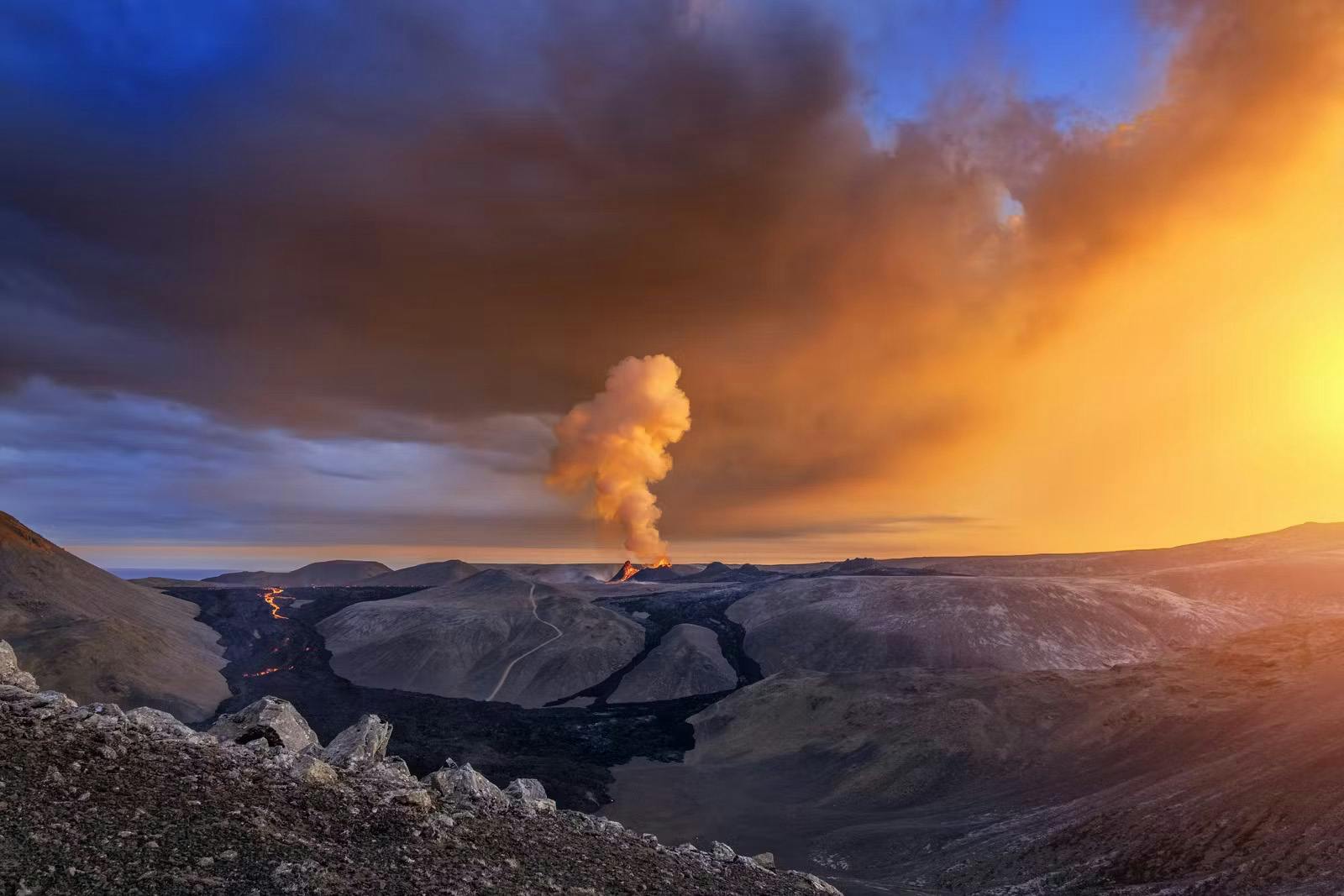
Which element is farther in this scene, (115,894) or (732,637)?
(732,637)

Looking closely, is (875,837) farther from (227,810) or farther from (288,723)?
(227,810)

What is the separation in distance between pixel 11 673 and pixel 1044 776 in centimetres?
6081

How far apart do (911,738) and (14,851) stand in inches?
2594

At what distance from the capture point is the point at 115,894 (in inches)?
441

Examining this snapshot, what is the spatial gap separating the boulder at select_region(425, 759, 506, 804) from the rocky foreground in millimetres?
68

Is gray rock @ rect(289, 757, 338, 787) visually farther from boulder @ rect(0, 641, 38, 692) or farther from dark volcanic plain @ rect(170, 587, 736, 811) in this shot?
dark volcanic plain @ rect(170, 587, 736, 811)

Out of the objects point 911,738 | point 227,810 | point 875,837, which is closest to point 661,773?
point 911,738

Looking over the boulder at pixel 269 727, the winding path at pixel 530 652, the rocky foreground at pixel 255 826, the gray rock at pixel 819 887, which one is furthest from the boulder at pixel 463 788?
the winding path at pixel 530 652

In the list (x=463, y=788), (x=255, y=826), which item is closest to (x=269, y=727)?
(x=463, y=788)

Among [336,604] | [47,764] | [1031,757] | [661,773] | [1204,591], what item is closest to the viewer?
[47,764]

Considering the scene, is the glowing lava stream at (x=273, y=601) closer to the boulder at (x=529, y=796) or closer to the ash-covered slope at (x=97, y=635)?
the ash-covered slope at (x=97, y=635)

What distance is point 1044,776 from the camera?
55.0 meters

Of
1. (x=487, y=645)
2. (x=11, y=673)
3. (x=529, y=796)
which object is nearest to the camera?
(x=11, y=673)

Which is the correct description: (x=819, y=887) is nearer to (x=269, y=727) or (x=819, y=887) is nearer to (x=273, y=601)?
(x=269, y=727)
